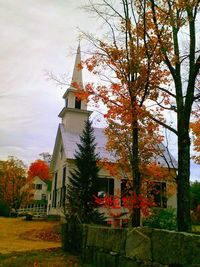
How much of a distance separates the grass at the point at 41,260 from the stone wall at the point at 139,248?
45cm

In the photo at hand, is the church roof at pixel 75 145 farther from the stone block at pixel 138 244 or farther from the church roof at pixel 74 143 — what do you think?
the stone block at pixel 138 244

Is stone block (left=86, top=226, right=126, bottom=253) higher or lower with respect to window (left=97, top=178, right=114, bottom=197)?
lower

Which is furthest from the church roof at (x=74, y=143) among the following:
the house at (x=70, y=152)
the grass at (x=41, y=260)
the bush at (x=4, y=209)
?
the grass at (x=41, y=260)

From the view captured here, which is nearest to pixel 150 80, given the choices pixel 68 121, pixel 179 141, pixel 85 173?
pixel 179 141

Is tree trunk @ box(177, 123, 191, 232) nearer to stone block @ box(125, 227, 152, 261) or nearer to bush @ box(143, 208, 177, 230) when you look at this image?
stone block @ box(125, 227, 152, 261)

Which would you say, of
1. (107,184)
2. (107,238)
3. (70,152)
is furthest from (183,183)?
(70,152)

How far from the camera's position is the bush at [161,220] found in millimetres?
14192

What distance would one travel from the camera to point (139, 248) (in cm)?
557

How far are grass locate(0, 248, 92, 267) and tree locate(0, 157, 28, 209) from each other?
29.1 m

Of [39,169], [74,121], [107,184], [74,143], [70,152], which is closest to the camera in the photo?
[107,184]

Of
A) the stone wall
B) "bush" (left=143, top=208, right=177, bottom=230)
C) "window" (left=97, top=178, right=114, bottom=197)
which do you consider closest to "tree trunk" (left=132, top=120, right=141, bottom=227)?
the stone wall

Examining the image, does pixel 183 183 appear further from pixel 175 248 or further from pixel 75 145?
pixel 75 145

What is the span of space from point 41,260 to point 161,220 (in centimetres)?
837

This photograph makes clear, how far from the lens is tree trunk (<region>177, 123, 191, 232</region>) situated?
830 cm
